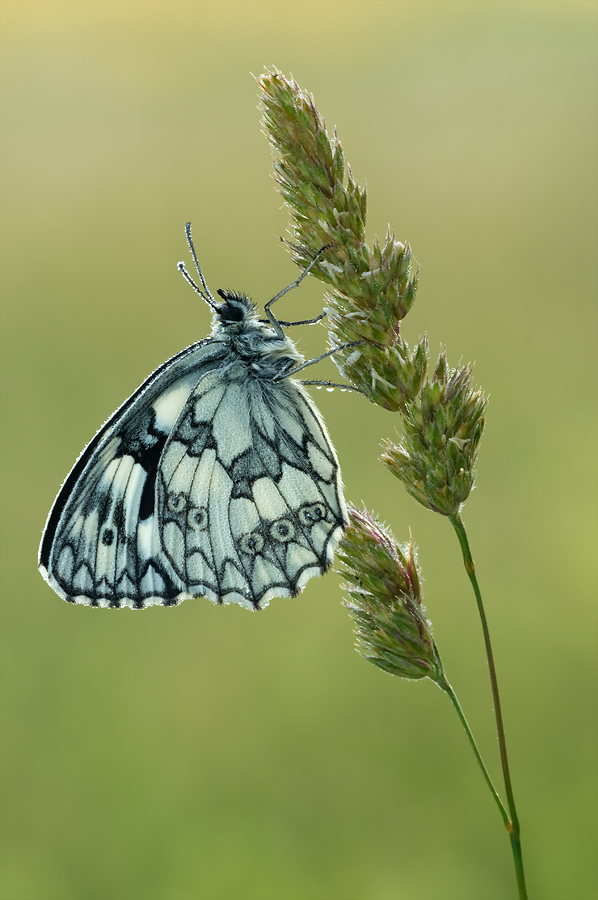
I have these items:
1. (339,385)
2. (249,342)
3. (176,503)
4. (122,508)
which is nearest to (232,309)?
(249,342)

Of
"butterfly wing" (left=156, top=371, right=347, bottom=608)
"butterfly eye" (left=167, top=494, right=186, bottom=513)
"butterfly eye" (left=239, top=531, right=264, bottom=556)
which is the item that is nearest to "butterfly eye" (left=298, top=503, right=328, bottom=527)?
"butterfly wing" (left=156, top=371, right=347, bottom=608)

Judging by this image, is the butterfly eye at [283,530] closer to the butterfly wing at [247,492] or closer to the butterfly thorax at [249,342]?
the butterfly wing at [247,492]

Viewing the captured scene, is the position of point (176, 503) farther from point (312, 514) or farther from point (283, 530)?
point (312, 514)

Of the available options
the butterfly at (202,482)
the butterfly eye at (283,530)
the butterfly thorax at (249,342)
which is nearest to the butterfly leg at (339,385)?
the butterfly at (202,482)

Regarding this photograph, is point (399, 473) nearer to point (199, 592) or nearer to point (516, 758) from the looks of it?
point (199, 592)

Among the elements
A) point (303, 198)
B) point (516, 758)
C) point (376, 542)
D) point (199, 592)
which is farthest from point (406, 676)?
point (516, 758)

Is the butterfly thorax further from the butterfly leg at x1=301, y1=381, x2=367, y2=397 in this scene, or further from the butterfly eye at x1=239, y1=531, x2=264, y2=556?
the butterfly eye at x1=239, y1=531, x2=264, y2=556
